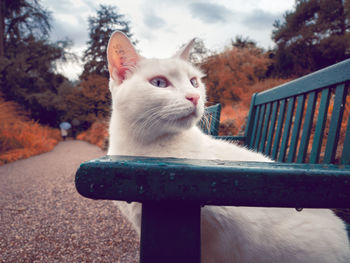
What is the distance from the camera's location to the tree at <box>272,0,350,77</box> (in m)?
12.0

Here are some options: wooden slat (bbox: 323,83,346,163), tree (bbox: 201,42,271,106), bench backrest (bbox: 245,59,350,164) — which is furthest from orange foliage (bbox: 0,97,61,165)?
tree (bbox: 201,42,271,106)

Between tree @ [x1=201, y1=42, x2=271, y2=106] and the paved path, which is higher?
tree @ [x1=201, y1=42, x2=271, y2=106]

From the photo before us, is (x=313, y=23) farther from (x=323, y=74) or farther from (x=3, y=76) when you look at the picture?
(x=3, y=76)

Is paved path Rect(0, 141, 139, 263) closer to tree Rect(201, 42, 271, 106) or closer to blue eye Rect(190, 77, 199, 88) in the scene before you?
blue eye Rect(190, 77, 199, 88)

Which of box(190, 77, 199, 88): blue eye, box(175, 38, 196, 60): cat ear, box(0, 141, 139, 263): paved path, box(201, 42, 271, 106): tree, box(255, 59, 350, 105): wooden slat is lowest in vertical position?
box(0, 141, 139, 263): paved path

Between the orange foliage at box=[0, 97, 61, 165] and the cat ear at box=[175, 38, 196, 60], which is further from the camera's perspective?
the orange foliage at box=[0, 97, 61, 165]

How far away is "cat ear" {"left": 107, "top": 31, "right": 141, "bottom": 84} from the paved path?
144 cm

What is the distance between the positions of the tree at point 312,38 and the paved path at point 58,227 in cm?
1319

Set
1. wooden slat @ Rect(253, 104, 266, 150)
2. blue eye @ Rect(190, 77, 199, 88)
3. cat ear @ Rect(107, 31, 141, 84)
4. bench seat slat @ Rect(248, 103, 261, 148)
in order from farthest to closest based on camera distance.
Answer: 1. bench seat slat @ Rect(248, 103, 261, 148)
2. wooden slat @ Rect(253, 104, 266, 150)
3. blue eye @ Rect(190, 77, 199, 88)
4. cat ear @ Rect(107, 31, 141, 84)

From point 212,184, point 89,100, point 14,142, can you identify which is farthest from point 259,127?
point 89,100

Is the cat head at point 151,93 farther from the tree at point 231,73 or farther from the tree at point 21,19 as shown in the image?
the tree at point 21,19

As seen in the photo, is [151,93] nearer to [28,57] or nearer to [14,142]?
[14,142]

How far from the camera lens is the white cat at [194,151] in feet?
2.53

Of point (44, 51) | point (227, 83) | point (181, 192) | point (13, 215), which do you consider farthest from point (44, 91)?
point (181, 192)
